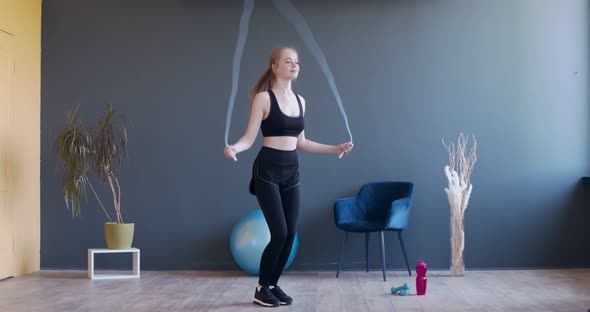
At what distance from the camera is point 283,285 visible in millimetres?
5520

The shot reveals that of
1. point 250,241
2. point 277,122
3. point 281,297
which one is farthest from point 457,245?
point 277,122

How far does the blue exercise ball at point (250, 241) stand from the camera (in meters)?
5.89

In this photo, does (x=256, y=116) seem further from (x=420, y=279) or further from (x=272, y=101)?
(x=420, y=279)

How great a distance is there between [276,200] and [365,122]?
248cm

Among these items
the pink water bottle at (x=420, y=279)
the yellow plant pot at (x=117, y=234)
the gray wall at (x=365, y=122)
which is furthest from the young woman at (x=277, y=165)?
the gray wall at (x=365, y=122)

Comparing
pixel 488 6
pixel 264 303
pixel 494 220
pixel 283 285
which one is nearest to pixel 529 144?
pixel 494 220

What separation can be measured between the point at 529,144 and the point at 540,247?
0.94 metres

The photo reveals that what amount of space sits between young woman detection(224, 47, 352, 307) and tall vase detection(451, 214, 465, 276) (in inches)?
83.0

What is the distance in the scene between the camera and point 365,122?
6.57m

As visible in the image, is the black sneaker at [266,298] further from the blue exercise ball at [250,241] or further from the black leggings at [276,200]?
the blue exercise ball at [250,241]

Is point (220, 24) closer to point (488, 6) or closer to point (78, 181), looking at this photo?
point (78, 181)

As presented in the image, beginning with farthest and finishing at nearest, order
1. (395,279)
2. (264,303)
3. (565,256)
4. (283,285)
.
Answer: (565,256), (395,279), (283,285), (264,303)

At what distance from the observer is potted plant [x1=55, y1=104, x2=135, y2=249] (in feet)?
19.8

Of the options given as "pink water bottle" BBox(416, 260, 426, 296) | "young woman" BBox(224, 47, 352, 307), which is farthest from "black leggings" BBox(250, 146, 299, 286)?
"pink water bottle" BBox(416, 260, 426, 296)
